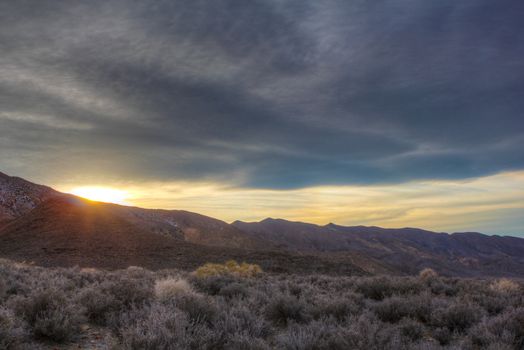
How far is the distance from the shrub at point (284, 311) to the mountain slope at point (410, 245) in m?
70.0

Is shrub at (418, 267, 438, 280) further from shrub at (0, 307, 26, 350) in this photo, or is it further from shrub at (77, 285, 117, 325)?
shrub at (0, 307, 26, 350)

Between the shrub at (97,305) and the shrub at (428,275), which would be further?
the shrub at (428,275)

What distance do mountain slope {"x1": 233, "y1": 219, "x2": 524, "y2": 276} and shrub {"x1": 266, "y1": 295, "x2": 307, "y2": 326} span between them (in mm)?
70003

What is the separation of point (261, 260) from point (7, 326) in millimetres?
32167

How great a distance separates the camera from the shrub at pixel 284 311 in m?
8.62

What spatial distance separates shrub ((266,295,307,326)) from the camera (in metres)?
8.62

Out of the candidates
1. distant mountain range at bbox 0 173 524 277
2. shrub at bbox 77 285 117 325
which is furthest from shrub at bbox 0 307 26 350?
distant mountain range at bbox 0 173 524 277

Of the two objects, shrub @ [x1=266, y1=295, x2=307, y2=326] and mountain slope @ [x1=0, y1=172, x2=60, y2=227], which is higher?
mountain slope @ [x1=0, y1=172, x2=60, y2=227]

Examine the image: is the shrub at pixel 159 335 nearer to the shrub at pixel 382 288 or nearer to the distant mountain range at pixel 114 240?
the shrub at pixel 382 288

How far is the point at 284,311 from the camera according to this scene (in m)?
8.78

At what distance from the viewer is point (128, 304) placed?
8586 millimetres

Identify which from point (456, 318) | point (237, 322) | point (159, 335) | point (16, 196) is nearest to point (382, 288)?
point (456, 318)

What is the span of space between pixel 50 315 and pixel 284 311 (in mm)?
4740

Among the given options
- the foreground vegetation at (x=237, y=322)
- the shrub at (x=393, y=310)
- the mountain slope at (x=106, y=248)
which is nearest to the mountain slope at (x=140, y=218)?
the mountain slope at (x=106, y=248)
